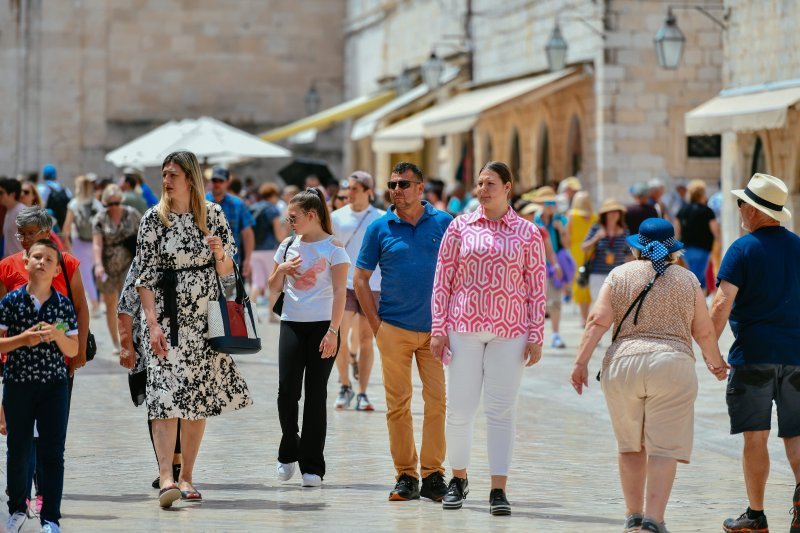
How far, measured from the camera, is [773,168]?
20.7m

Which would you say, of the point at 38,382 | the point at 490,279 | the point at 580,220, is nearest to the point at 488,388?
the point at 490,279

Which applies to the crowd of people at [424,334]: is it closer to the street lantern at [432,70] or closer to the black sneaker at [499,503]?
the black sneaker at [499,503]

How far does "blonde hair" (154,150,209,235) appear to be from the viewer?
343 inches

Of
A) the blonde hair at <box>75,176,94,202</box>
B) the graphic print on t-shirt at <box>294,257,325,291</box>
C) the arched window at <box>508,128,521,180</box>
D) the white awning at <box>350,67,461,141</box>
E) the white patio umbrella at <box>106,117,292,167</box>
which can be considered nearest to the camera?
the graphic print on t-shirt at <box>294,257,325,291</box>

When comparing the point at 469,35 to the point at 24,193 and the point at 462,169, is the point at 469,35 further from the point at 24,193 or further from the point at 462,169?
the point at 24,193

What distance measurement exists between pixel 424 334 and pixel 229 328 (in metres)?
0.98

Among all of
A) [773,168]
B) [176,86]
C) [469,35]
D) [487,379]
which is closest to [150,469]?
[487,379]

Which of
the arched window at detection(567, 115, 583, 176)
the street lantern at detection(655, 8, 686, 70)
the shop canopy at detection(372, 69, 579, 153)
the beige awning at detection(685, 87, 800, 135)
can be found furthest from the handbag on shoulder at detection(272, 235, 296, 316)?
the arched window at detection(567, 115, 583, 176)

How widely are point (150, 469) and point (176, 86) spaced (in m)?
33.8

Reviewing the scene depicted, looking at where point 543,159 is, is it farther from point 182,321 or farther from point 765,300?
point 765,300

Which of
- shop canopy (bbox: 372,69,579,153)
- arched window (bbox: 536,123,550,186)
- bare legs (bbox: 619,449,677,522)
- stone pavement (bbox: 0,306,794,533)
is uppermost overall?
shop canopy (bbox: 372,69,579,153)

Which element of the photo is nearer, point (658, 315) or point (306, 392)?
point (658, 315)

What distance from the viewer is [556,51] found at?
80.3 feet

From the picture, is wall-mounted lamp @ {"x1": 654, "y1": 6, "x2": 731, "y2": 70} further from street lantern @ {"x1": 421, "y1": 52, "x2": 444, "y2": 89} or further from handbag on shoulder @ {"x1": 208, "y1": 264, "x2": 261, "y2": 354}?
handbag on shoulder @ {"x1": 208, "y1": 264, "x2": 261, "y2": 354}
